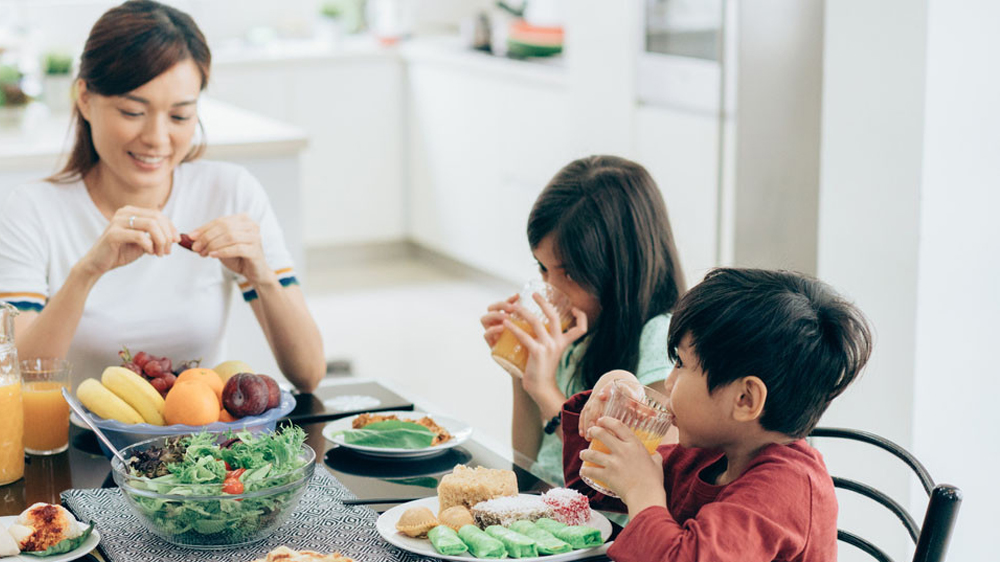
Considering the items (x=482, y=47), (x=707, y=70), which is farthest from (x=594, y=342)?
(x=482, y=47)

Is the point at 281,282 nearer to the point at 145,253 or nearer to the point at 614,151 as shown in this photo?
the point at 145,253

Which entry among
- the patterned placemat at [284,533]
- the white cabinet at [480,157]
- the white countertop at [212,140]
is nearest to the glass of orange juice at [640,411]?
the patterned placemat at [284,533]

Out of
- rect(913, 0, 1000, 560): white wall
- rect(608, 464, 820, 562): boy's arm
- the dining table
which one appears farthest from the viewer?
rect(913, 0, 1000, 560): white wall

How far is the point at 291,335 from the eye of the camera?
78.0 inches

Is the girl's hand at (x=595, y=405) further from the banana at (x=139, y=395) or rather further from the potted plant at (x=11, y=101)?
the potted plant at (x=11, y=101)

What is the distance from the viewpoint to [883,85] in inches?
89.4

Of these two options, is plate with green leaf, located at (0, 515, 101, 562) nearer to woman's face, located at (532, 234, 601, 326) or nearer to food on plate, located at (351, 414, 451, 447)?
food on plate, located at (351, 414, 451, 447)

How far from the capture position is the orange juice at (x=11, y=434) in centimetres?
149

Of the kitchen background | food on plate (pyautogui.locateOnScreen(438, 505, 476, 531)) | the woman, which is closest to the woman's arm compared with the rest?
the woman

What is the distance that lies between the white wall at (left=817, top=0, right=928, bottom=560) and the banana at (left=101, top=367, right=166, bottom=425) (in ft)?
4.46

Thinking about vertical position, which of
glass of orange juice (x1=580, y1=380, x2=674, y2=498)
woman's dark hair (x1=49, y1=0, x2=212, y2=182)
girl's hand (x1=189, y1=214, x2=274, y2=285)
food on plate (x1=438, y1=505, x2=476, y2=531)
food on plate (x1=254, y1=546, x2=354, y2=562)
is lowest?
food on plate (x1=438, y1=505, x2=476, y2=531)

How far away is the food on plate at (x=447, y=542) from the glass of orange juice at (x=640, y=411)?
16 centimetres

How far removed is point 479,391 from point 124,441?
271 cm

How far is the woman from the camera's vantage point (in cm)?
193
